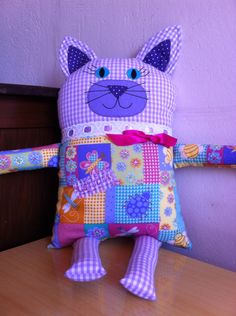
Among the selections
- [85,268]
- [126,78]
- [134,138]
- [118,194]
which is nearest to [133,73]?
[126,78]

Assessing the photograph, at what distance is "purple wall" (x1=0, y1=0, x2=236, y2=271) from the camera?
2.14 feet

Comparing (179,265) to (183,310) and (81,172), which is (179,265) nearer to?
(183,310)

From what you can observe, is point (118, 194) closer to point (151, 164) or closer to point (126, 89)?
point (151, 164)

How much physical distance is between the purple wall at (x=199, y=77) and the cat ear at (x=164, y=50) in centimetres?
4

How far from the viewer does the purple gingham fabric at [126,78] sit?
63 cm

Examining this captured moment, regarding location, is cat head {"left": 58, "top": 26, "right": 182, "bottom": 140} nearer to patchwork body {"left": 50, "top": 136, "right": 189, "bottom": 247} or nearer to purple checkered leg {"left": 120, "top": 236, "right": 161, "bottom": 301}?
patchwork body {"left": 50, "top": 136, "right": 189, "bottom": 247}

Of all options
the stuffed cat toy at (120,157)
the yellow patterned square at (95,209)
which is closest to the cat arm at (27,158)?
the stuffed cat toy at (120,157)

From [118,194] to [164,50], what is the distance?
31 centimetres

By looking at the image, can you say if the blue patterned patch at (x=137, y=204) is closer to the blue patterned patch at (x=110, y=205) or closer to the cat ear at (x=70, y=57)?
the blue patterned patch at (x=110, y=205)

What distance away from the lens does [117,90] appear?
2.04ft

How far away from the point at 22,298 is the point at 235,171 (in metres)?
0.46

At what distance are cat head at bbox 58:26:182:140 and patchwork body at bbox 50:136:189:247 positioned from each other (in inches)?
2.1

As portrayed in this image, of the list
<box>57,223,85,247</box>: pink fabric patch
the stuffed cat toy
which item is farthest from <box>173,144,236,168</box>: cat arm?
<box>57,223,85,247</box>: pink fabric patch

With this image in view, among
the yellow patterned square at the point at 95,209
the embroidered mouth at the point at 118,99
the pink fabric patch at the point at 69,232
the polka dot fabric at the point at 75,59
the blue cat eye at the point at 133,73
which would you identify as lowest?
the pink fabric patch at the point at 69,232
